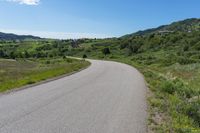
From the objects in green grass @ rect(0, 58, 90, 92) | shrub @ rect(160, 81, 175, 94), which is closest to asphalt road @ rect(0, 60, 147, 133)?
shrub @ rect(160, 81, 175, 94)

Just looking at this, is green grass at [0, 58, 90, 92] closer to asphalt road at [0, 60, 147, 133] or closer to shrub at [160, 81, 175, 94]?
asphalt road at [0, 60, 147, 133]

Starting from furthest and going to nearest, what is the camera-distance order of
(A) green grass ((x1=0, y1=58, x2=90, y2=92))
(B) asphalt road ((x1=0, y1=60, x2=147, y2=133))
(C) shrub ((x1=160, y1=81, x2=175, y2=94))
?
1. (A) green grass ((x1=0, y1=58, x2=90, y2=92))
2. (C) shrub ((x1=160, y1=81, x2=175, y2=94))
3. (B) asphalt road ((x1=0, y1=60, x2=147, y2=133))

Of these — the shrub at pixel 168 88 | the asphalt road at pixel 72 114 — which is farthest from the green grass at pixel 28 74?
the shrub at pixel 168 88

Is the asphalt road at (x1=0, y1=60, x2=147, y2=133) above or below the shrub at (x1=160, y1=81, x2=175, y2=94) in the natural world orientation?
above

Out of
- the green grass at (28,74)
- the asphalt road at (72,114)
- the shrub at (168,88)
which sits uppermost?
the asphalt road at (72,114)

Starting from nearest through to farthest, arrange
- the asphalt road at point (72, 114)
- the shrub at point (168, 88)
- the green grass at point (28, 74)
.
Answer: the asphalt road at point (72, 114) < the shrub at point (168, 88) < the green grass at point (28, 74)

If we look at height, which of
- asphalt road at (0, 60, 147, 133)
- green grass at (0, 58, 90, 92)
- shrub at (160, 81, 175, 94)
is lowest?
green grass at (0, 58, 90, 92)

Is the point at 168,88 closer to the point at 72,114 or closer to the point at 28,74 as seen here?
the point at 72,114

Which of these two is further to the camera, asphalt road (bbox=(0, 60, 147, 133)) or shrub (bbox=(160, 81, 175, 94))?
shrub (bbox=(160, 81, 175, 94))

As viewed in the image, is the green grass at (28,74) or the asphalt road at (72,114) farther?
the green grass at (28,74)

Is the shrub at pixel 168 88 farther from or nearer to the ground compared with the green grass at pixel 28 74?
farther from the ground

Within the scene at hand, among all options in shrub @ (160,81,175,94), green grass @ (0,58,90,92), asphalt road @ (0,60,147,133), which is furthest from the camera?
green grass @ (0,58,90,92)

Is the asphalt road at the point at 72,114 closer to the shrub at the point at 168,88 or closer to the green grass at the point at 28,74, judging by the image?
the shrub at the point at 168,88

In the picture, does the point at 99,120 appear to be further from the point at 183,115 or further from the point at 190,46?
the point at 190,46
